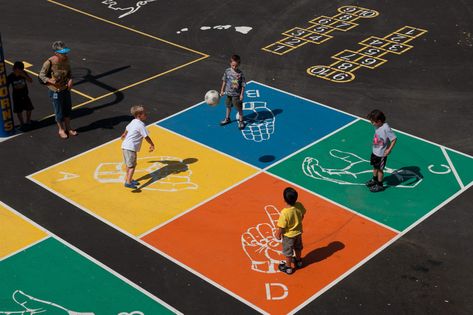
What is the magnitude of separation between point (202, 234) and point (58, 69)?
5.79 metres

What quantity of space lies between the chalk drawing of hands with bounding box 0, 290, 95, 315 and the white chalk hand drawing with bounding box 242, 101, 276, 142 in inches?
285

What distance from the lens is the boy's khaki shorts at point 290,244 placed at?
42.5ft

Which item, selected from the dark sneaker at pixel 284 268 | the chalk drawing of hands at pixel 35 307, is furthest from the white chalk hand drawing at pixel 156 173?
the chalk drawing of hands at pixel 35 307

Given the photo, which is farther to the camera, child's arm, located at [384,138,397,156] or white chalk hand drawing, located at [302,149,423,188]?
white chalk hand drawing, located at [302,149,423,188]

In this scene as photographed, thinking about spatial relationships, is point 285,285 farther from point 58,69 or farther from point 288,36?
point 288,36

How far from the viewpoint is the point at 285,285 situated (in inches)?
517

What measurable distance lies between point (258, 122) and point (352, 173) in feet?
11.1

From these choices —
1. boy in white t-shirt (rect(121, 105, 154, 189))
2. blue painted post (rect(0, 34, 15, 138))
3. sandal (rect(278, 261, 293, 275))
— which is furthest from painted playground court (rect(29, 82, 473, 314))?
blue painted post (rect(0, 34, 15, 138))

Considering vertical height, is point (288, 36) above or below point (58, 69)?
below

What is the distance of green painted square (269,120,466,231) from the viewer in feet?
50.7

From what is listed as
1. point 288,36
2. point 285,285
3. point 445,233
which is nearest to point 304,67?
point 288,36

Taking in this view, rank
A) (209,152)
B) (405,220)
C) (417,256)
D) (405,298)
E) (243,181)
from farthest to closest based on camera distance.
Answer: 1. (209,152)
2. (243,181)
3. (405,220)
4. (417,256)
5. (405,298)

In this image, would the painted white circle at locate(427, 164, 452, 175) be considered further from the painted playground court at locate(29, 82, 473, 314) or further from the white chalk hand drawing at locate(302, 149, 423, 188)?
the white chalk hand drawing at locate(302, 149, 423, 188)

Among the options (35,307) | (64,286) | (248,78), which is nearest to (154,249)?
(64,286)
